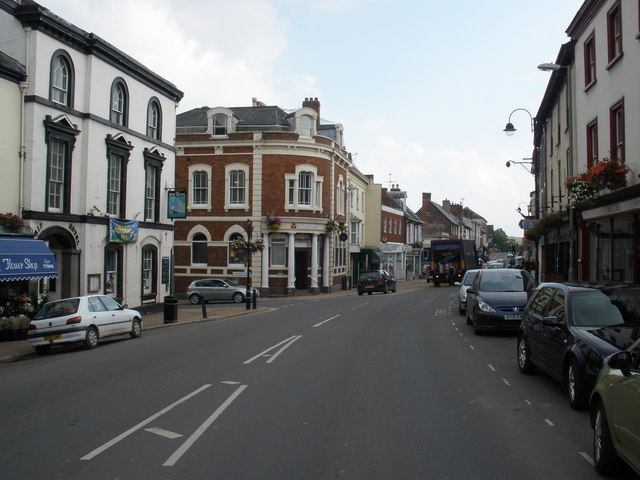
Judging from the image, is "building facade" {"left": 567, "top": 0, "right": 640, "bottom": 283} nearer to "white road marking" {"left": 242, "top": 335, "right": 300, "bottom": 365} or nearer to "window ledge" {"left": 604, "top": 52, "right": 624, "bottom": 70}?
"window ledge" {"left": 604, "top": 52, "right": 624, "bottom": 70}

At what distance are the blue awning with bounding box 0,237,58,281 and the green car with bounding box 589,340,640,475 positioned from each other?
1510cm

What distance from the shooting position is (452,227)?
98750mm

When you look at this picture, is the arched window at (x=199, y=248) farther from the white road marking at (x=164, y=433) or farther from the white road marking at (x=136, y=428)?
the white road marking at (x=164, y=433)

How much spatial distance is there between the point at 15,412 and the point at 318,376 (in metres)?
4.64

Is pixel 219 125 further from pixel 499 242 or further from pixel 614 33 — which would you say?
pixel 499 242

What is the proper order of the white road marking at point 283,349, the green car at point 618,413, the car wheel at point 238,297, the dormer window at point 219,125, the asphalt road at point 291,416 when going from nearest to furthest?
the green car at point 618,413, the asphalt road at point 291,416, the white road marking at point 283,349, the car wheel at point 238,297, the dormer window at point 219,125

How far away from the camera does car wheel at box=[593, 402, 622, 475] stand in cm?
534

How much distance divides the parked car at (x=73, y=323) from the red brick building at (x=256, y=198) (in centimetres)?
2372

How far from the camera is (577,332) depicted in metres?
8.08

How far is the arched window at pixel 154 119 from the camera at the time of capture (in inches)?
1019

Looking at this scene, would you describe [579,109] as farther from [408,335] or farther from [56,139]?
[56,139]

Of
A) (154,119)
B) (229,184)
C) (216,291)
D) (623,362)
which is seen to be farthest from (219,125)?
(623,362)

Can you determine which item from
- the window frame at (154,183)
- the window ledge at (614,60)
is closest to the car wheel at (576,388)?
the window ledge at (614,60)

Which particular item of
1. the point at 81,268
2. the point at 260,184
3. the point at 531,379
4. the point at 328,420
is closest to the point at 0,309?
the point at 81,268
